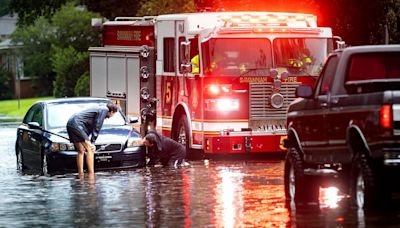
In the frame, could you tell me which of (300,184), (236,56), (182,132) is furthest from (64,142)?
(300,184)

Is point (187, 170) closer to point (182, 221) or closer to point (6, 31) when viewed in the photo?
point (182, 221)

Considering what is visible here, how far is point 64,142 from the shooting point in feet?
81.4

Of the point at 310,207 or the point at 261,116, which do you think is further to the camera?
the point at 261,116

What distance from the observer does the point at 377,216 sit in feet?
50.3

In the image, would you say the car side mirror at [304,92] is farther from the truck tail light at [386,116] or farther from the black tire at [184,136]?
the black tire at [184,136]

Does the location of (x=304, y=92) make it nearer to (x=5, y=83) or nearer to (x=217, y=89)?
(x=217, y=89)

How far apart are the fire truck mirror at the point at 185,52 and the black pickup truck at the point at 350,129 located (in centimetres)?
900

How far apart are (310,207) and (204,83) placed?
968 centimetres

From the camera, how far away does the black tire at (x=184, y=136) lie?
1081 inches

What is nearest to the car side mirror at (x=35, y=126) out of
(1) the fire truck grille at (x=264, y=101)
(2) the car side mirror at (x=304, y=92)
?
(1) the fire truck grille at (x=264, y=101)

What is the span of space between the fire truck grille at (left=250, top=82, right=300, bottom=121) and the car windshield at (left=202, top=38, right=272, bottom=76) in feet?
1.05

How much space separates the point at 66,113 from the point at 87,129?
2.28 meters

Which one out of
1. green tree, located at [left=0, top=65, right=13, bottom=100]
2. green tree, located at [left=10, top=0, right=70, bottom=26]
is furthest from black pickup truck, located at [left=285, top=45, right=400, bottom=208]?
green tree, located at [left=0, top=65, right=13, bottom=100]

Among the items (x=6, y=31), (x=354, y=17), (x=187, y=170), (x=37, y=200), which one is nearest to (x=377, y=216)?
(x=37, y=200)
